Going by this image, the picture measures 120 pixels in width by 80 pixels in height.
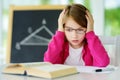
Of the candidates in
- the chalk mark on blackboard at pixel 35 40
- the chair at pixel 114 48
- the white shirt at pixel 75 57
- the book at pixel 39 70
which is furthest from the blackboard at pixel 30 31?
the book at pixel 39 70

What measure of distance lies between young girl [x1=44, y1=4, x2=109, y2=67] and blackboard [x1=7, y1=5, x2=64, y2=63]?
3.35 feet

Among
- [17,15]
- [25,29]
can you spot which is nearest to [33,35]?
[25,29]

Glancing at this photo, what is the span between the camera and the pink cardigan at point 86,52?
1.38 metres

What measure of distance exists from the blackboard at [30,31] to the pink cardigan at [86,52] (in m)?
1.01

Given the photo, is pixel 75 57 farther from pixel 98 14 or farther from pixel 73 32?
pixel 98 14

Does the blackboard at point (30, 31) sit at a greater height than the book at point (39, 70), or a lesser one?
greater

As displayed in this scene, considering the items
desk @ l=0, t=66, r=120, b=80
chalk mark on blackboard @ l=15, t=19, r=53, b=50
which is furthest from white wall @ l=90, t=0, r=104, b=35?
desk @ l=0, t=66, r=120, b=80

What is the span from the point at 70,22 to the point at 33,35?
123 centimetres

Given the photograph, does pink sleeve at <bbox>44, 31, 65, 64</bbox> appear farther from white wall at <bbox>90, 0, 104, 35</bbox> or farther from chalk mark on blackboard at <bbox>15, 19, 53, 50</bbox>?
white wall at <bbox>90, 0, 104, 35</bbox>

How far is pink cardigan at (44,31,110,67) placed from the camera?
4.52 feet

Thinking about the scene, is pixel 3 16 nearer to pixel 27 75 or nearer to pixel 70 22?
pixel 70 22

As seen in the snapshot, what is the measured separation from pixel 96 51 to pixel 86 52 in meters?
0.08

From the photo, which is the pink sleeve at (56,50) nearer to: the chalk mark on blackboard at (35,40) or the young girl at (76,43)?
the young girl at (76,43)

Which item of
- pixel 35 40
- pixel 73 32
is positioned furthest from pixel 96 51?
pixel 35 40
